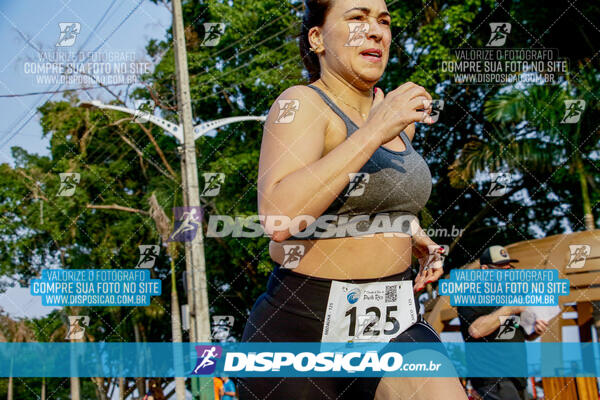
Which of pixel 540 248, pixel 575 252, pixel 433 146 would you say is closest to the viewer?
pixel 575 252

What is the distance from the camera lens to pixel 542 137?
1320 centimetres

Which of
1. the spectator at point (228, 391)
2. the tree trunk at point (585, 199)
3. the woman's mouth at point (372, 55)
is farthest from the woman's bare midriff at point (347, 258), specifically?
the tree trunk at point (585, 199)

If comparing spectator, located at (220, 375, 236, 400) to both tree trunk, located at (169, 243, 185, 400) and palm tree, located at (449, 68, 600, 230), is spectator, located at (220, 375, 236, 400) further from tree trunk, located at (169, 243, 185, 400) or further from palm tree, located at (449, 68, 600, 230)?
palm tree, located at (449, 68, 600, 230)

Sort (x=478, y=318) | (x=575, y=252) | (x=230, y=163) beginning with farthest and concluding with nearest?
(x=230, y=163) < (x=575, y=252) < (x=478, y=318)

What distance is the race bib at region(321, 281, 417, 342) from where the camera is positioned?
203 cm

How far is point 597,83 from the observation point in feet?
41.0

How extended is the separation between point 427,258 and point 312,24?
982 millimetres

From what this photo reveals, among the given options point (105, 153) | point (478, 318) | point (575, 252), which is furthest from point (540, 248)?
point (105, 153)

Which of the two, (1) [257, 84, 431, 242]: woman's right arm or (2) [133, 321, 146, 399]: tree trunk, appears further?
(2) [133, 321, 146, 399]: tree trunk

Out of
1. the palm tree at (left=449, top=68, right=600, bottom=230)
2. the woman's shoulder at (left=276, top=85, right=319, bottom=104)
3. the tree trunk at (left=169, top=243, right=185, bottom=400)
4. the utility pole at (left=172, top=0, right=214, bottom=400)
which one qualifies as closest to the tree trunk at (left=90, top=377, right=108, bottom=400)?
the tree trunk at (left=169, top=243, right=185, bottom=400)

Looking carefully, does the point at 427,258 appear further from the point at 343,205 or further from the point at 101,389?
the point at 101,389

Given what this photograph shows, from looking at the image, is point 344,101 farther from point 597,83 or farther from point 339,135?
point 597,83

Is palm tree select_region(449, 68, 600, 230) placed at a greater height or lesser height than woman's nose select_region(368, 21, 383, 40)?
greater

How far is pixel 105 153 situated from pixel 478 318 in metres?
19.3
